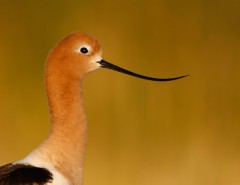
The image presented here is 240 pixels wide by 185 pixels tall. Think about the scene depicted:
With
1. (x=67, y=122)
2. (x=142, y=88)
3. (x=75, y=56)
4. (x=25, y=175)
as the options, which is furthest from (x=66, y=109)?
(x=142, y=88)

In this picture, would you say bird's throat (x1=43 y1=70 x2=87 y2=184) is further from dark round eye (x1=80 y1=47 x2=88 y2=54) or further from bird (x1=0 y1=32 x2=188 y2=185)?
dark round eye (x1=80 y1=47 x2=88 y2=54)

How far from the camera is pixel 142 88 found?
5.21 m

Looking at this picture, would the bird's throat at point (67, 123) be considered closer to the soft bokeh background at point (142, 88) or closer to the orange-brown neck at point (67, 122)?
the orange-brown neck at point (67, 122)

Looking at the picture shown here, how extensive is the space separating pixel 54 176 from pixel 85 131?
0.27 meters

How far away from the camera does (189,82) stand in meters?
5.32

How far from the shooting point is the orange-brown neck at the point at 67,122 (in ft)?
10.7

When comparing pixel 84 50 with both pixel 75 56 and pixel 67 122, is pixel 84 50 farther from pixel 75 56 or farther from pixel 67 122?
pixel 67 122

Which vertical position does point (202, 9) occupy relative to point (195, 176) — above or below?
above

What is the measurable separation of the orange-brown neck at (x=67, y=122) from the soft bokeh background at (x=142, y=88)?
160cm

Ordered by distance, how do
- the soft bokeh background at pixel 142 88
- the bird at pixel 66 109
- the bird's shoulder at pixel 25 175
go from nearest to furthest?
the bird's shoulder at pixel 25 175, the bird at pixel 66 109, the soft bokeh background at pixel 142 88

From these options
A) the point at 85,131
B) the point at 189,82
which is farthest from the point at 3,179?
the point at 189,82

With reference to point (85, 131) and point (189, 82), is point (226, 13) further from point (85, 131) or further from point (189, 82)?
point (85, 131)

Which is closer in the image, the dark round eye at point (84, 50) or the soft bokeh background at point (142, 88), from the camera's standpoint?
the dark round eye at point (84, 50)

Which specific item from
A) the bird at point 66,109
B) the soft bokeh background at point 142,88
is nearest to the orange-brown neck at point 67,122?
the bird at point 66,109
